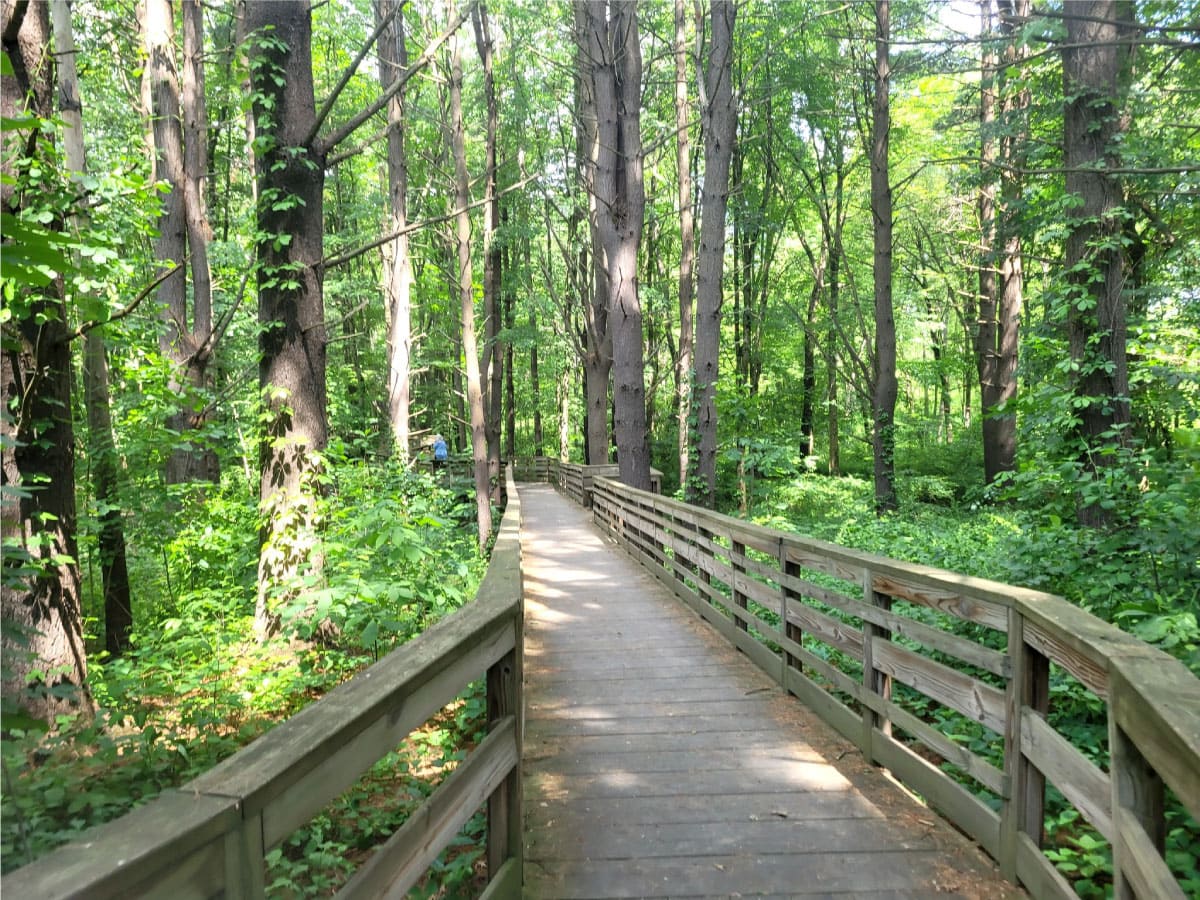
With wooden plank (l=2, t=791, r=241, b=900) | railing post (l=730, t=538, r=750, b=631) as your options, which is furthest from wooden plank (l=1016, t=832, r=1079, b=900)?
railing post (l=730, t=538, r=750, b=631)

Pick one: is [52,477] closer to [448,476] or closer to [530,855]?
[530,855]

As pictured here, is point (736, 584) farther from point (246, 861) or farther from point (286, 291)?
point (246, 861)

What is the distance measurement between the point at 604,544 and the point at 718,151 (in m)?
7.22

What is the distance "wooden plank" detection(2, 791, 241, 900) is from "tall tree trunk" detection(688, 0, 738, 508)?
38.2 ft

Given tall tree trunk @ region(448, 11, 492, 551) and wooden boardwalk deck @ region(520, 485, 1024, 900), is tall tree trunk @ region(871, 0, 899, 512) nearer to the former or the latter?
tall tree trunk @ region(448, 11, 492, 551)

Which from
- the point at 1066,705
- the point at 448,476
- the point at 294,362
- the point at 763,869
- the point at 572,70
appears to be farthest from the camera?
the point at 448,476

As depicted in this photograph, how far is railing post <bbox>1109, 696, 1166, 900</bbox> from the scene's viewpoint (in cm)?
202

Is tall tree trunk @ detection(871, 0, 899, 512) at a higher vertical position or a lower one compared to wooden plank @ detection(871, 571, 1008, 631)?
higher

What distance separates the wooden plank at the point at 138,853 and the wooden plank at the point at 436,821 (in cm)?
57

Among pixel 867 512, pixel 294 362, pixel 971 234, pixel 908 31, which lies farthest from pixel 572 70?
pixel 294 362

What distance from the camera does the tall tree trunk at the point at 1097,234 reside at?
8.26 m

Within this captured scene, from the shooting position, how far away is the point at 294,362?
20.7 feet

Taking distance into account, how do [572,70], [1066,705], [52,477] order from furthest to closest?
1. [572,70]
2. [52,477]
3. [1066,705]

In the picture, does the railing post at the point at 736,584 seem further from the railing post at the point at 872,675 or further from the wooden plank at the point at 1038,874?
the wooden plank at the point at 1038,874
